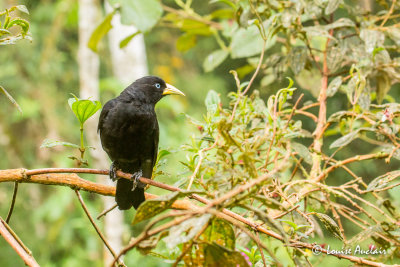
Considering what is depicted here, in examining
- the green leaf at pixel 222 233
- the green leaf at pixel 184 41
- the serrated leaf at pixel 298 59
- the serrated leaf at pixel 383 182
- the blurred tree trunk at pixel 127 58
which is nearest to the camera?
the green leaf at pixel 222 233

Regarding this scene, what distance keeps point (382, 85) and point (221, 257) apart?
5.45 ft

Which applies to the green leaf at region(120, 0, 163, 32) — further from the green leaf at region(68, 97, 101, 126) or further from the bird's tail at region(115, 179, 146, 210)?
the green leaf at region(68, 97, 101, 126)

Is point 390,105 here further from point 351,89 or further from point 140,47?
point 140,47

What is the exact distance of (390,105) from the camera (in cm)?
190

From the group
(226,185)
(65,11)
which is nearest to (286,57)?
(226,185)

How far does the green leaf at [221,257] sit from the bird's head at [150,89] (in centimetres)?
182

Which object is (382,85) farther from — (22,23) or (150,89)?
(22,23)

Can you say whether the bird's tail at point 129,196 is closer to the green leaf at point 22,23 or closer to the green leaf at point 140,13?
the green leaf at point 140,13

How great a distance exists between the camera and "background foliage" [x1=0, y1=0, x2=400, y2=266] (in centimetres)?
158

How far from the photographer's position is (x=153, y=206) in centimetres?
101

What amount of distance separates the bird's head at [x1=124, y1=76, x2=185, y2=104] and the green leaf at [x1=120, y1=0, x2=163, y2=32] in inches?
20.3

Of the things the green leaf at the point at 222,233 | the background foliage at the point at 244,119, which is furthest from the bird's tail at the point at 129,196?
the green leaf at the point at 222,233

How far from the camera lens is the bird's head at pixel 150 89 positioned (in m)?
2.83

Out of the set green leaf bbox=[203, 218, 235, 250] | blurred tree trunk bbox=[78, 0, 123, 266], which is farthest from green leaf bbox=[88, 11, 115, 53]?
blurred tree trunk bbox=[78, 0, 123, 266]
